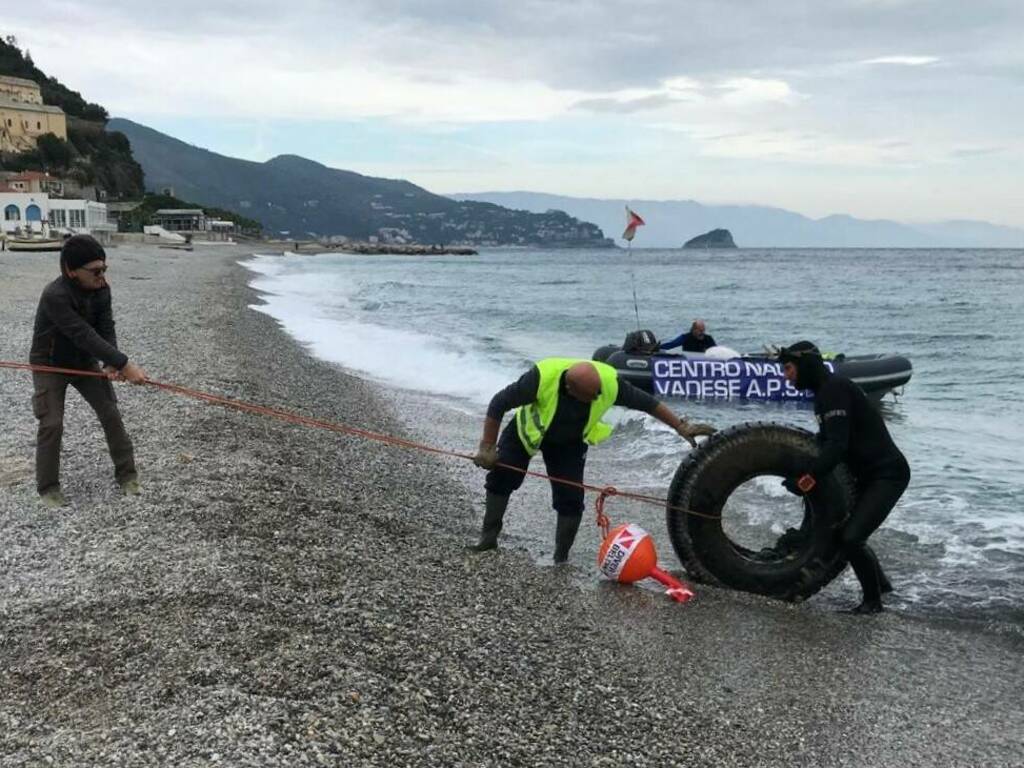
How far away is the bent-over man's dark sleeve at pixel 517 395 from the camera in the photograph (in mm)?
6105

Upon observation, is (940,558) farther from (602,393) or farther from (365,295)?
(365,295)

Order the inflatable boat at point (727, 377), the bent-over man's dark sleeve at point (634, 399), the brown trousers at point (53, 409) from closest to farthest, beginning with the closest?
1. the bent-over man's dark sleeve at point (634, 399)
2. the brown trousers at point (53, 409)
3. the inflatable boat at point (727, 377)

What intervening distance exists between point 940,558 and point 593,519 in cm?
→ 293

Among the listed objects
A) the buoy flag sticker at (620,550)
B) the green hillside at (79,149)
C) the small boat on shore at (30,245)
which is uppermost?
the green hillside at (79,149)

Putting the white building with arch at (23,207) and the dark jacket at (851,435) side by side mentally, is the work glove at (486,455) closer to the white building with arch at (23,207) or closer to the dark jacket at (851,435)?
the dark jacket at (851,435)

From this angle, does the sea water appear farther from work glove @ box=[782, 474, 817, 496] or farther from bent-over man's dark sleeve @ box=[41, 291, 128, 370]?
bent-over man's dark sleeve @ box=[41, 291, 128, 370]

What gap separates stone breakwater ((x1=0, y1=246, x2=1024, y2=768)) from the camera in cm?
372

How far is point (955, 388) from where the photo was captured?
17.8m

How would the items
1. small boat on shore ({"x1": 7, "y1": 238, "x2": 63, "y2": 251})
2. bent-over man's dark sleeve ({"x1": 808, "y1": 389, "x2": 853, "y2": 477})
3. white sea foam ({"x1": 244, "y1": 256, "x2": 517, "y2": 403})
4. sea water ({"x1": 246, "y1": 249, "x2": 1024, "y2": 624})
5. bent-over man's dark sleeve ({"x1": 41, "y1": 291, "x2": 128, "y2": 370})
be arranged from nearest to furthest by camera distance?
bent-over man's dark sleeve ({"x1": 808, "y1": 389, "x2": 853, "y2": 477}) → bent-over man's dark sleeve ({"x1": 41, "y1": 291, "x2": 128, "y2": 370}) → sea water ({"x1": 246, "y1": 249, "x2": 1024, "y2": 624}) → white sea foam ({"x1": 244, "y1": 256, "x2": 517, "y2": 403}) → small boat on shore ({"x1": 7, "y1": 238, "x2": 63, "y2": 251})

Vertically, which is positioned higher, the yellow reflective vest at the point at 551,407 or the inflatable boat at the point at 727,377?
the yellow reflective vest at the point at 551,407

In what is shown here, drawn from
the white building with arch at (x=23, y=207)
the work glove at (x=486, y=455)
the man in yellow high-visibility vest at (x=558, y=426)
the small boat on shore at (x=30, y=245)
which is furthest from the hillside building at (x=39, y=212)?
the work glove at (x=486, y=455)

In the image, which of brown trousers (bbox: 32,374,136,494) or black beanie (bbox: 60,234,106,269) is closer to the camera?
black beanie (bbox: 60,234,106,269)

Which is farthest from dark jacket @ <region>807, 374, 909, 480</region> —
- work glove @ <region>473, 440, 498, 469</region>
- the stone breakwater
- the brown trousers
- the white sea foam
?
the white sea foam

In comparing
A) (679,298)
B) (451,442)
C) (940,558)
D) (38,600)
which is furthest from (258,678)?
(679,298)
